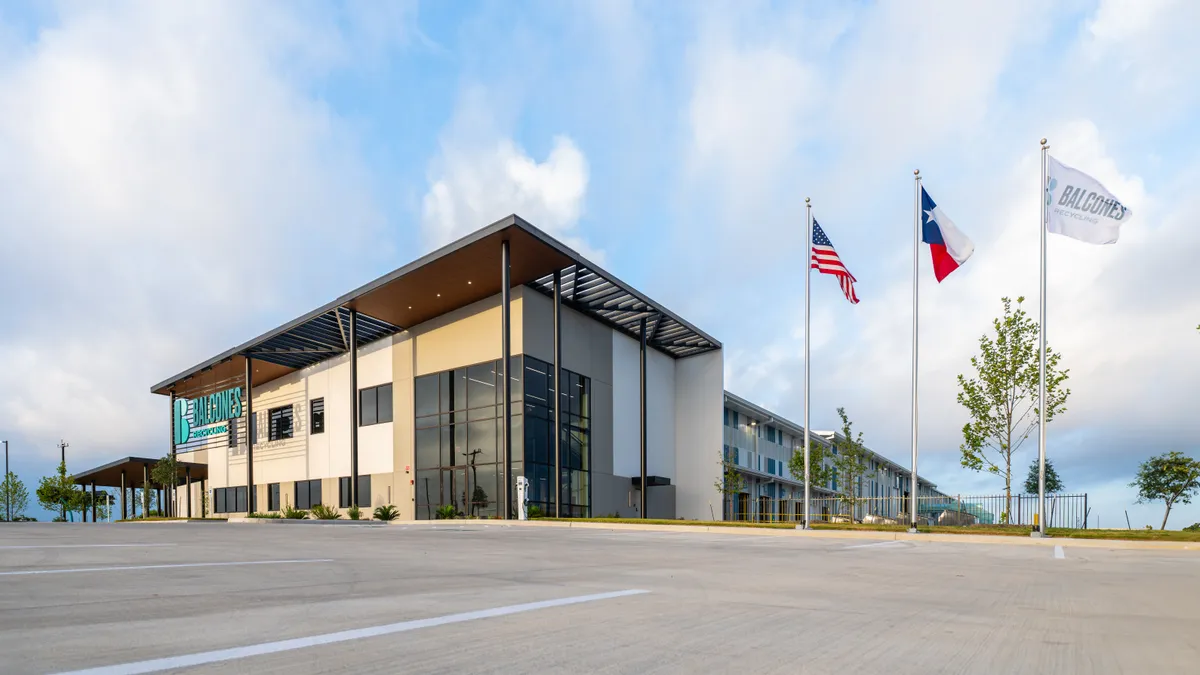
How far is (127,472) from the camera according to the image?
66.1 meters

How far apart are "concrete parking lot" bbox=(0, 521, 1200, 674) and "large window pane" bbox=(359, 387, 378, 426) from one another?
111 feet

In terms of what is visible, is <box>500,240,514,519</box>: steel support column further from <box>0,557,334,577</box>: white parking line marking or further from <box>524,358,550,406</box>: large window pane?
<box>0,557,334,577</box>: white parking line marking

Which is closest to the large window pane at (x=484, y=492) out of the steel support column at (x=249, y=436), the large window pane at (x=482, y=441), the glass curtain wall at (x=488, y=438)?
the glass curtain wall at (x=488, y=438)

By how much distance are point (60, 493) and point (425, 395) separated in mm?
47457

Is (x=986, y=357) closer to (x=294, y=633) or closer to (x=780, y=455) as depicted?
(x=294, y=633)

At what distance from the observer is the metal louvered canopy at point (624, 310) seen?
35688 mm

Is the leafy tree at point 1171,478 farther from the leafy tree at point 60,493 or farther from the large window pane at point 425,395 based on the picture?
the leafy tree at point 60,493

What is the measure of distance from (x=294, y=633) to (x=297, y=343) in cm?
4236

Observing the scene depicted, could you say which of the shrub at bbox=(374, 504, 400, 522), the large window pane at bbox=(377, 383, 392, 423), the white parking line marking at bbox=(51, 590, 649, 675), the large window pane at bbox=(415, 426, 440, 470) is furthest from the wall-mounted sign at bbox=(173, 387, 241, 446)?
the white parking line marking at bbox=(51, 590, 649, 675)

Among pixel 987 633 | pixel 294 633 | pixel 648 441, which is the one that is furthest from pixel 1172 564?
pixel 648 441

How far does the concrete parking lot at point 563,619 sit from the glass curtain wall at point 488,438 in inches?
1018

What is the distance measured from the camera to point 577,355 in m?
38.8

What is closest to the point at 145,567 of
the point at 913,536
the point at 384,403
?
the point at 913,536

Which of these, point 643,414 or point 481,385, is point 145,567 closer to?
point 481,385
